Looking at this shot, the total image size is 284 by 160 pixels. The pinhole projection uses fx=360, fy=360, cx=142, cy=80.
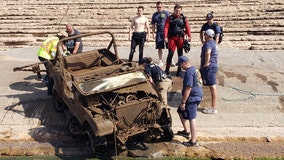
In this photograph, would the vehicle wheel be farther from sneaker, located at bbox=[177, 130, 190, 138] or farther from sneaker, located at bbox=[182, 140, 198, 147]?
sneaker, located at bbox=[182, 140, 198, 147]

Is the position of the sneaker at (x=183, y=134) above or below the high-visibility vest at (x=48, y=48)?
below

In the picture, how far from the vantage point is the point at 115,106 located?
6367mm

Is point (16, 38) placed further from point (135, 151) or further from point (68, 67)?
point (135, 151)

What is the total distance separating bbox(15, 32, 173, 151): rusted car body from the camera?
6.25 metres

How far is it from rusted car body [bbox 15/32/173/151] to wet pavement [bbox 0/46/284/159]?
58 cm

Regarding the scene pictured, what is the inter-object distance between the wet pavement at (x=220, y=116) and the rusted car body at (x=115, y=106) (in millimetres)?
585

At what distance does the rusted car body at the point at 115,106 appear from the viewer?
6250 mm

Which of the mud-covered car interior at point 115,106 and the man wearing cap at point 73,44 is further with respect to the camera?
the man wearing cap at point 73,44

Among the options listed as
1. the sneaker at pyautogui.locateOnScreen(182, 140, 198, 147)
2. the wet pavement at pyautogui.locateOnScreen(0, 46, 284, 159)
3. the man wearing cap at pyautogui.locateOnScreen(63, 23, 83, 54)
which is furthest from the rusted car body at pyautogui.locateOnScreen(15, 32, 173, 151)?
the man wearing cap at pyautogui.locateOnScreen(63, 23, 83, 54)

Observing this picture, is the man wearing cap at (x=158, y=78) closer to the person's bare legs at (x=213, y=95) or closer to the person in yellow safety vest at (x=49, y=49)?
the person's bare legs at (x=213, y=95)

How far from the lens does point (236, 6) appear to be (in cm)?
1533

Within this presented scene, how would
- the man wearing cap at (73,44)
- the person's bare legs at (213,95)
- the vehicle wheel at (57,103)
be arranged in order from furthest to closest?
the man wearing cap at (73,44), the vehicle wheel at (57,103), the person's bare legs at (213,95)

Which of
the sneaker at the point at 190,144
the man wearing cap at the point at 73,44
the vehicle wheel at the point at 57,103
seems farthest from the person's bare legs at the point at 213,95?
the man wearing cap at the point at 73,44

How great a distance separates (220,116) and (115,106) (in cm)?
264
